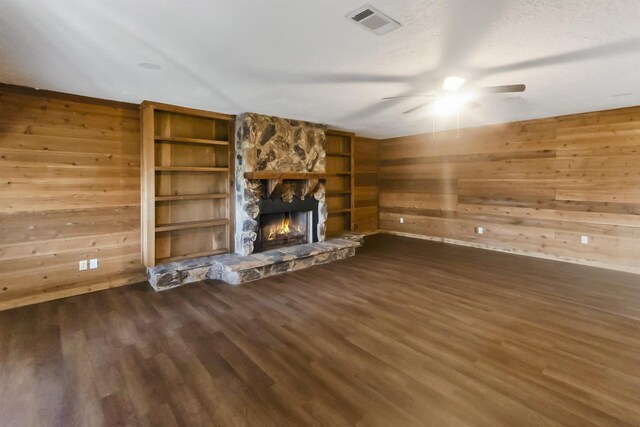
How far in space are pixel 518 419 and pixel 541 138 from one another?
17.2 ft

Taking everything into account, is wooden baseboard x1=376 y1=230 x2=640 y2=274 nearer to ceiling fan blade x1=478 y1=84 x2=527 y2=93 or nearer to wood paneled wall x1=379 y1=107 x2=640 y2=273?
wood paneled wall x1=379 y1=107 x2=640 y2=273

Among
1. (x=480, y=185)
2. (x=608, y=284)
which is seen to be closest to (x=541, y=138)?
(x=480, y=185)

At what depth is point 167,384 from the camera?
214 centimetres

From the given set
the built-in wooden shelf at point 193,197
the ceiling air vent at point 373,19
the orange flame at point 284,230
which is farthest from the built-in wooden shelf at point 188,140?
the ceiling air vent at point 373,19

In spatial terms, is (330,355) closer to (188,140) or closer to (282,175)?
(282,175)

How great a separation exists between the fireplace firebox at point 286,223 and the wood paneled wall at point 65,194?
1828mm

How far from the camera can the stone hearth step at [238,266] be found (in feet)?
13.3

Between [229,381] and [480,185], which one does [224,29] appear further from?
[480,185]

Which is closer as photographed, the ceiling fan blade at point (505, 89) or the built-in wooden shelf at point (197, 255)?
the ceiling fan blade at point (505, 89)

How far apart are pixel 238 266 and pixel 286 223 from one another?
5.24ft

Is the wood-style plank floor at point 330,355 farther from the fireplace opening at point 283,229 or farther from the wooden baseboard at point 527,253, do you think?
the fireplace opening at point 283,229

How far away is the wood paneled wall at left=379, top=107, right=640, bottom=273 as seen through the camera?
473 centimetres

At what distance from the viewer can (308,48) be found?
8.41ft

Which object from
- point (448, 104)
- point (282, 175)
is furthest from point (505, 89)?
point (282, 175)
